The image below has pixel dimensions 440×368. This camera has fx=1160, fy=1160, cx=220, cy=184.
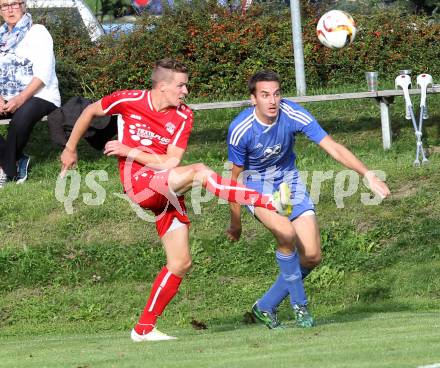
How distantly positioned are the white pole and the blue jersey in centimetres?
659

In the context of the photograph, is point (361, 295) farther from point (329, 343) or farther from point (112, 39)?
point (112, 39)

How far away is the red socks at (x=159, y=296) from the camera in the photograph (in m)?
9.67

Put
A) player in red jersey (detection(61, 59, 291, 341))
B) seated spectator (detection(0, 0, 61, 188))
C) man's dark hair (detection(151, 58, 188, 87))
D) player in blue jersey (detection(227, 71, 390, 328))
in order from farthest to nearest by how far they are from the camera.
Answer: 1. seated spectator (detection(0, 0, 61, 188))
2. player in blue jersey (detection(227, 71, 390, 328))
3. man's dark hair (detection(151, 58, 188, 87))
4. player in red jersey (detection(61, 59, 291, 341))

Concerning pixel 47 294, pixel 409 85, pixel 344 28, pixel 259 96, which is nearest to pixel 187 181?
pixel 259 96

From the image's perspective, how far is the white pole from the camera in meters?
16.6

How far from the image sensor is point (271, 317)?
407 inches

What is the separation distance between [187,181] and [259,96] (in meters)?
1.06

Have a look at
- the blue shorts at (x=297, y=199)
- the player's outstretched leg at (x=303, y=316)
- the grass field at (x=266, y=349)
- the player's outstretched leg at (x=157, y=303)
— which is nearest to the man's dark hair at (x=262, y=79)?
the blue shorts at (x=297, y=199)

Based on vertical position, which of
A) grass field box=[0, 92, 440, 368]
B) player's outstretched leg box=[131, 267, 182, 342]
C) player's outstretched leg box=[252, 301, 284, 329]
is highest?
player's outstretched leg box=[131, 267, 182, 342]

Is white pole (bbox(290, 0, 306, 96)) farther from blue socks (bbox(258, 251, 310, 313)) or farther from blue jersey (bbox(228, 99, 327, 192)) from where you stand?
blue socks (bbox(258, 251, 310, 313))

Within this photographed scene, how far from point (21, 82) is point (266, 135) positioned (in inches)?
222

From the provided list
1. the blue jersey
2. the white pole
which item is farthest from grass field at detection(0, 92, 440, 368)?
the white pole

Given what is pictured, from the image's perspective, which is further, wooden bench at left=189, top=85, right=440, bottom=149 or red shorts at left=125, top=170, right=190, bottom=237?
wooden bench at left=189, top=85, right=440, bottom=149

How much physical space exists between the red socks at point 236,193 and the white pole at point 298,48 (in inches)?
298
